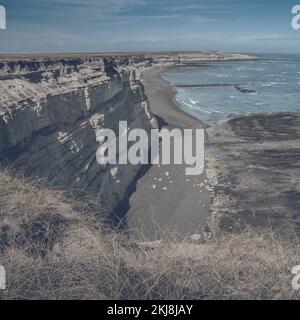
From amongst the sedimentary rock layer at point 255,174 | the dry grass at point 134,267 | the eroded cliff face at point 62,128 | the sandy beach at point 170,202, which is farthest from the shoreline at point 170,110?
the dry grass at point 134,267

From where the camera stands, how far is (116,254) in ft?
22.4

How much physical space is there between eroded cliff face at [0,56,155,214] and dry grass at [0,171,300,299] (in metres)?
3.87

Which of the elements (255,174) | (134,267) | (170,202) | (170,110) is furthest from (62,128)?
(170,110)

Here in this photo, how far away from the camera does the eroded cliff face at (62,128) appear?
13539mm

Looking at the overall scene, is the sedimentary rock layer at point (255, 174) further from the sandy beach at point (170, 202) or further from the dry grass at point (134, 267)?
the dry grass at point (134, 267)

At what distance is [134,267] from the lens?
22.0ft

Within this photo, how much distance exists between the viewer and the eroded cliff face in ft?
44.4

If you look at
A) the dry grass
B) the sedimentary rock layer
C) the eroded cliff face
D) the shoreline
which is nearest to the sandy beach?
the sedimentary rock layer

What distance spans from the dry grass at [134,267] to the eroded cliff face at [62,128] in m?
3.87

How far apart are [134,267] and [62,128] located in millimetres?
10595

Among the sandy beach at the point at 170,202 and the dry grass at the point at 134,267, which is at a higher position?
the dry grass at the point at 134,267

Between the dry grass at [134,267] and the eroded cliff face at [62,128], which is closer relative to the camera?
the dry grass at [134,267]

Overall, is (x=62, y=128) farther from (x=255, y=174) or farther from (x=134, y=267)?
(x=255, y=174)
